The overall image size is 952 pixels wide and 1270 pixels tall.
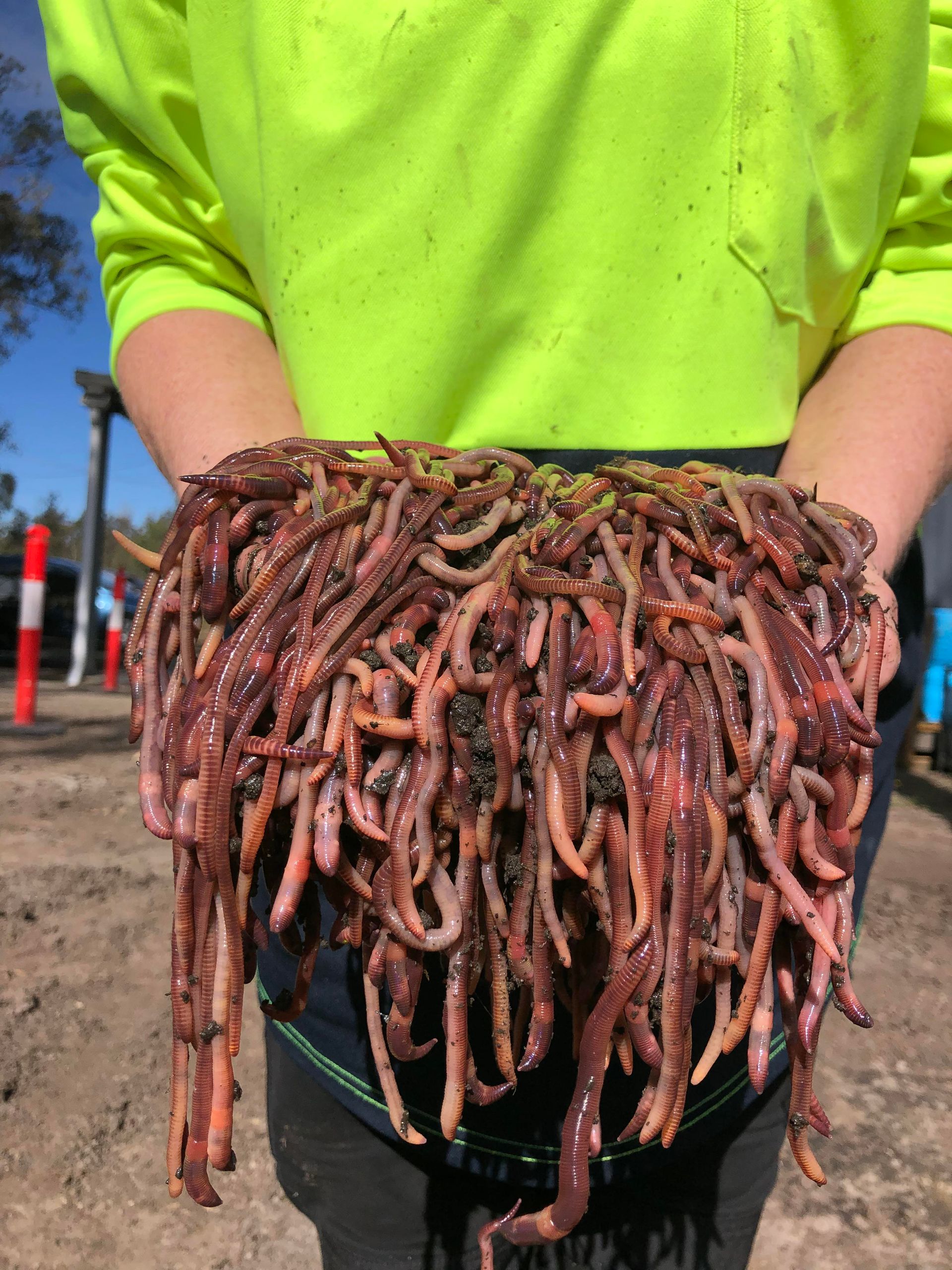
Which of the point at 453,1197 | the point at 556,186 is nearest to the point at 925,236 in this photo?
the point at 556,186

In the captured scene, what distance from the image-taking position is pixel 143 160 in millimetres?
1401

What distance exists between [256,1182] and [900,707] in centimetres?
222

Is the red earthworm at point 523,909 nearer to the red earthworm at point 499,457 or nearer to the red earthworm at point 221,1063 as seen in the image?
the red earthworm at point 221,1063

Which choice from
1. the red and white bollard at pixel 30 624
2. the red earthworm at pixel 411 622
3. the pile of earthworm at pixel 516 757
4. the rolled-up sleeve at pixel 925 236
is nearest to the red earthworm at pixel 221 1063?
the pile of earthworm at pixel 516 757

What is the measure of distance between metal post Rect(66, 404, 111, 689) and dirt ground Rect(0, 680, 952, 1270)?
750cm

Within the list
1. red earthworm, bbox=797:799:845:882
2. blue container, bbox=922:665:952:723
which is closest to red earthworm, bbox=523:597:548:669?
red earthworm, bbox=797:799:845:882

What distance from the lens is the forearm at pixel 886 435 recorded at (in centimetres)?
110

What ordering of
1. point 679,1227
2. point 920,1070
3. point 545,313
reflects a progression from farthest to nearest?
point 920,1070
point 679,1227
point 545,313

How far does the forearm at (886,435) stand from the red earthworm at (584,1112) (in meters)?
0.57

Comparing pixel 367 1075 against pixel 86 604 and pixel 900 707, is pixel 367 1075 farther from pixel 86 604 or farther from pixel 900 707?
pixel 86 604

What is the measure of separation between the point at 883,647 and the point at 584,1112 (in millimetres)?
583

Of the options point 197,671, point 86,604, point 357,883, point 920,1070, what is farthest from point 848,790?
point 86,604

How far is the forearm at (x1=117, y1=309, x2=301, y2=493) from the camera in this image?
1190 millimetres

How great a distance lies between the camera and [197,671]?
0.93 metres
